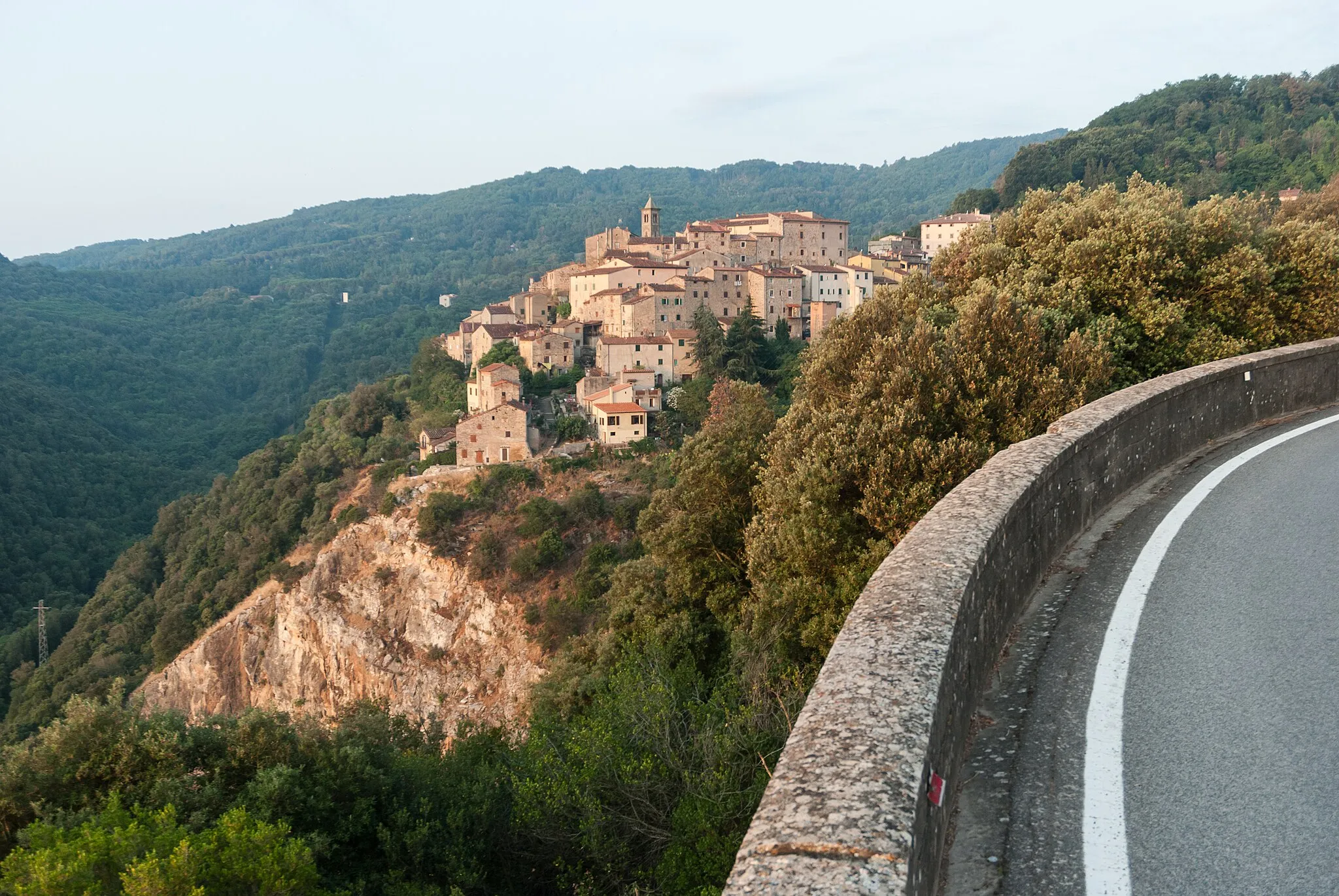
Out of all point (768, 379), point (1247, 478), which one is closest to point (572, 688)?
point (1247, 478)

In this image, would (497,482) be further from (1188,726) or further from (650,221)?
(1188,726)

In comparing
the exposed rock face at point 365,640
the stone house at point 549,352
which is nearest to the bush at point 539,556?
the exposed rock face at point 365,640

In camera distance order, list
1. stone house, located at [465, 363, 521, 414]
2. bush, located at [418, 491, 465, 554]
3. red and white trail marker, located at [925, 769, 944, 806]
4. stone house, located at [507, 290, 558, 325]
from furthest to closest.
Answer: stone house, located at [507, 290, 558, 325], stone house, located at [465, 363, 521, 414], bush, located at [418, 491, 465, 554], red and white trail marker, located at [925, 769, 944, 806]

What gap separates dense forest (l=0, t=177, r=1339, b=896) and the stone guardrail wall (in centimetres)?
267

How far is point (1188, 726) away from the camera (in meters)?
4.43

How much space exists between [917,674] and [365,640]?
57.9 metres

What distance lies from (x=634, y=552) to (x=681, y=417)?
56.9 ft

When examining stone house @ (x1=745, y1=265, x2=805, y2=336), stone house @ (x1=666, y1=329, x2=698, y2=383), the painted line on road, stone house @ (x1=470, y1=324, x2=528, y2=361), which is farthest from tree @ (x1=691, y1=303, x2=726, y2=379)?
the painted line on road

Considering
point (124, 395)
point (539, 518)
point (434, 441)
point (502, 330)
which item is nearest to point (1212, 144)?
point (502, 330)

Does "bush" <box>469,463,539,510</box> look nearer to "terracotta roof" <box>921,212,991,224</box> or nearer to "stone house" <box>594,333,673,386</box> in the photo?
"stone house" <box>594,333,673,386</box>

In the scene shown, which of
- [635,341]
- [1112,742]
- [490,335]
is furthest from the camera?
[490,335]

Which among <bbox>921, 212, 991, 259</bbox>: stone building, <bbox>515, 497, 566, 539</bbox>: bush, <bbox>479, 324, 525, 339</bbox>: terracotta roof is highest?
<bbox>921, 212, 991, 259</bbox>: stone building

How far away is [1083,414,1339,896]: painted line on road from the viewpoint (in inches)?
135

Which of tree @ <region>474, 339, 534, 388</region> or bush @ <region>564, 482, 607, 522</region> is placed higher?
tree @ <region>474, 339, 534, 388</region>
